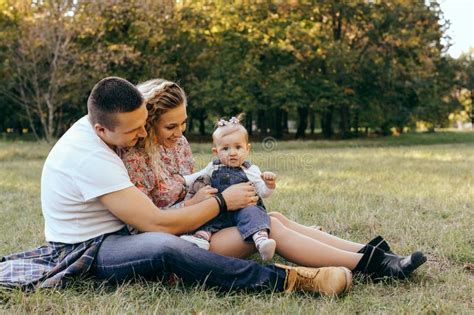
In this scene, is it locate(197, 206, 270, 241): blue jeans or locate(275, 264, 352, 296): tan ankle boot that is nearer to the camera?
locate(275, 264, 352, 296): tan ankle boot

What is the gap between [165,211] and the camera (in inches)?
117

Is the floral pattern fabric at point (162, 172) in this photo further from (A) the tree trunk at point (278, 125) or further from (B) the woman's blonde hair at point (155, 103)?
(A) the tree trunk at point (278, 125)

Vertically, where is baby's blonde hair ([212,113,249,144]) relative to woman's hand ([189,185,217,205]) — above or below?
above

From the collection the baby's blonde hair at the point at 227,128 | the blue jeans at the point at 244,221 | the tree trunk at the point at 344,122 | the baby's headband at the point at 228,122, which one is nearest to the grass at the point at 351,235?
the blue jeans at the point at 244,221

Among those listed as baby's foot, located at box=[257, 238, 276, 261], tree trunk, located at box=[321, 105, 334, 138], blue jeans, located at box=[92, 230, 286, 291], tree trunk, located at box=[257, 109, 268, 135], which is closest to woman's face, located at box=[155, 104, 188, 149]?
blue jeans, located at box=[92, 230, 286, 291]

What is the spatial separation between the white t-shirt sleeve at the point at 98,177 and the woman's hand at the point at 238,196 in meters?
0.62

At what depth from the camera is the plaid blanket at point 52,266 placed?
2867mm

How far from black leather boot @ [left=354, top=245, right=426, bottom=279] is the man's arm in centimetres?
72

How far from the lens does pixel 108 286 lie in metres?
2.95

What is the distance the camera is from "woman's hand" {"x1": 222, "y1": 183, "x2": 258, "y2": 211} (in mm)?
3121

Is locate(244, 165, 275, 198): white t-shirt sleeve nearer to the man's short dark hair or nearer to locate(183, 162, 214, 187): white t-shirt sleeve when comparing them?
locate(183, 162, 214, 187): white t-shirt sleeve

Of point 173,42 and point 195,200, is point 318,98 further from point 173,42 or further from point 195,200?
point 195,200

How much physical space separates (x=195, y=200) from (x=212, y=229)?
20cm

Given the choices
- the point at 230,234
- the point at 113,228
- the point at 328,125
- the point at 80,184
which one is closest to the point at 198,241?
the point at 230,234
